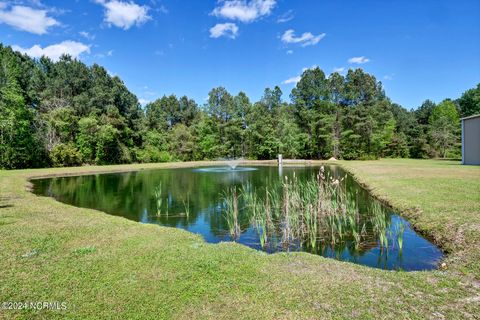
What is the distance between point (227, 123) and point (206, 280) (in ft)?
159

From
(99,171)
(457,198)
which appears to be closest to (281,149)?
(99,171)

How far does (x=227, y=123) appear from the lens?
5238 centimetres

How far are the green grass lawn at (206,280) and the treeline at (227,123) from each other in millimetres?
33995

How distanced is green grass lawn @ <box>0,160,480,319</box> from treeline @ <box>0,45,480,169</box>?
112ft

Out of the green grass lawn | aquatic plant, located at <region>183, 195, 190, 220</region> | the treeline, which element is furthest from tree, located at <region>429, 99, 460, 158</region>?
aquatic plant, located at <region>183, 195, 190, 220</region>

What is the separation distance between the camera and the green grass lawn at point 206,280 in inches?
151

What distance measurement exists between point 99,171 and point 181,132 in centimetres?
2373

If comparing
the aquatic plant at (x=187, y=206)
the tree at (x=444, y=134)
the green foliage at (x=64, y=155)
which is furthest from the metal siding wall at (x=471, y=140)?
the green foliage at (x=64, y=155)

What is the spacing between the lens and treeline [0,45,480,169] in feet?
125

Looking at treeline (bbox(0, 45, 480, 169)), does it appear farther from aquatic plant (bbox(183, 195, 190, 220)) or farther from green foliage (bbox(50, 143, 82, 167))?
aquatic plant (bbox(183, 195, 190, 220))

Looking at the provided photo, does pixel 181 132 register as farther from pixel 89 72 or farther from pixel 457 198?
pixel 457 198

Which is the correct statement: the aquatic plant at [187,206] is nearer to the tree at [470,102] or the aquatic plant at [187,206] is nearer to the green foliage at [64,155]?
the green foliage at [64,155]

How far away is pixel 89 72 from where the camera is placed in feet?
153

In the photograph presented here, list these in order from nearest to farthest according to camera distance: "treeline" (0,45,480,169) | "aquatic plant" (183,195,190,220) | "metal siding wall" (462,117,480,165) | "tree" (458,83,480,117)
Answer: "aquatic plant" (183,195,190,220), "metal siding wall" (462,117,480,165), "treeline" (0,45,480,169), "tree" (458,83,480,117)
